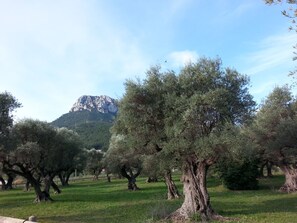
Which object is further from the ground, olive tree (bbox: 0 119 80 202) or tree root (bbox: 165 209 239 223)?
olive tree (bbox: 0 119 80 202)

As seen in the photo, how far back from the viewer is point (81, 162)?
51219mm

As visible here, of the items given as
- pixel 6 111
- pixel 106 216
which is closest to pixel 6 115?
pixel 6 111

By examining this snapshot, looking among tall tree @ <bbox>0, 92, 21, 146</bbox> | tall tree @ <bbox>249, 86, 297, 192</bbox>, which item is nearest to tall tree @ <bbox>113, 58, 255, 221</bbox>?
tall tree @ <bbox>0, 92, 21, 146</bbox>

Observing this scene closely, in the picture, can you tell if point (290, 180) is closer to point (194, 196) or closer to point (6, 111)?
point (194, 196)

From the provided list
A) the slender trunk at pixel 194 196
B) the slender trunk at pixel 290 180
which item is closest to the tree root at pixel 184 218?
the slender trunk at pixel 194 196

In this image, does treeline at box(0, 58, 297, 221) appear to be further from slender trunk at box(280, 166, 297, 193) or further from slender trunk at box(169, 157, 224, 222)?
slender trunk at box(280, 166, 297, 193)

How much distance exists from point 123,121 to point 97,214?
8324mm

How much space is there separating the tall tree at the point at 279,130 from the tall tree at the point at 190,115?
16.1 m

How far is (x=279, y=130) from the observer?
35750mm

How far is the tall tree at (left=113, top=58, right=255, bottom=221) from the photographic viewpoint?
1902cm

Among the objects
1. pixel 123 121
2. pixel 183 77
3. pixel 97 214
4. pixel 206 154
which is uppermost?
pixel 183 77

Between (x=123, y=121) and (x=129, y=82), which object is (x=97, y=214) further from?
(x=129, y=82)

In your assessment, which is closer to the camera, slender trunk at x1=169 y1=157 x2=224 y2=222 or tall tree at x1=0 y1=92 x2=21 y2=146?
slender trunk at x1=169 y1=157 x2=224 y2=222

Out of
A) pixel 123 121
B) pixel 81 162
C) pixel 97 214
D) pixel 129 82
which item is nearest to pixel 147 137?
pixel 123 121
